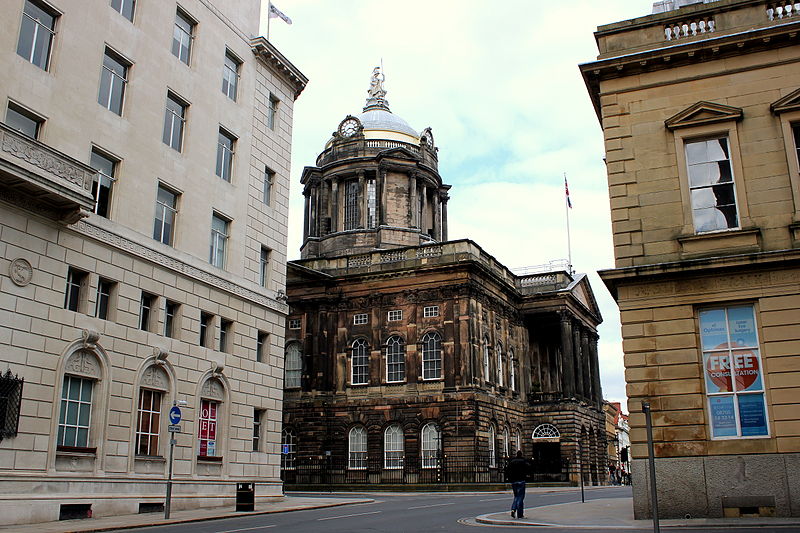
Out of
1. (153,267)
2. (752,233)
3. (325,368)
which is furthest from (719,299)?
(325,368)

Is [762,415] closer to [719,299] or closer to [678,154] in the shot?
[719,299]

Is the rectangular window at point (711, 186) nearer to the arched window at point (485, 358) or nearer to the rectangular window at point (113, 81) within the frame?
the rectangular window at point (113, 81)

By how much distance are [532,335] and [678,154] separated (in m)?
43.2

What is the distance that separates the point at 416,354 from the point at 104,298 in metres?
28.5

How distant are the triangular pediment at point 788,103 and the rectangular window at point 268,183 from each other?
19.5m

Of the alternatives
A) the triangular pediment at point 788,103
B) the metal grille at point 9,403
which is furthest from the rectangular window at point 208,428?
the triangular pediment at point 788,103

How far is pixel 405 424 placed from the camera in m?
47.9

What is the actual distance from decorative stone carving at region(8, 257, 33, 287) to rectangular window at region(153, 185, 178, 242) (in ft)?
17.9

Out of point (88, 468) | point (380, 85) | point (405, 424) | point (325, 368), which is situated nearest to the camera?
point (88, 468)

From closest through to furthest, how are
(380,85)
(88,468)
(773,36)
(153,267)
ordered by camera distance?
(773,36)
(88,468)
(153,267)
(380,85)

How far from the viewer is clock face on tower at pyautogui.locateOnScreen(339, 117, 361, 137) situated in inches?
2534

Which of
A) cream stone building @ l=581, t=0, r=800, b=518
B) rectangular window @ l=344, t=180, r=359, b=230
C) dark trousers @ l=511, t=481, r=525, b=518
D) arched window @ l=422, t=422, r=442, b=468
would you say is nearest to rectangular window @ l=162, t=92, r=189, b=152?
cream stone building @ l=581, t=0, r=800, b=518

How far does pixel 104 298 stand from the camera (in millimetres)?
22312

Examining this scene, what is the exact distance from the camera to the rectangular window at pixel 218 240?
1084 inches
